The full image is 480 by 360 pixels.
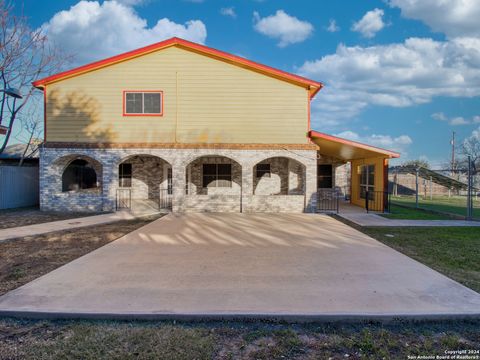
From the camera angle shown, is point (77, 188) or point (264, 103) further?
point (77, 188)

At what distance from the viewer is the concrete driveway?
3.55 meters

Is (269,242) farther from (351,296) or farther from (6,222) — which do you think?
(6,222)

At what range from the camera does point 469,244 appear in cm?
701

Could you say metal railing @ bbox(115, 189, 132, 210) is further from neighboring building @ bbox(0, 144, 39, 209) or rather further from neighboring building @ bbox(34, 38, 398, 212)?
neighboring building @ bbox(0, 144, 39, 209)

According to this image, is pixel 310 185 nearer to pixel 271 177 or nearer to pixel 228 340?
pixel 271 177

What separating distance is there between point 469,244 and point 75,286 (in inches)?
335

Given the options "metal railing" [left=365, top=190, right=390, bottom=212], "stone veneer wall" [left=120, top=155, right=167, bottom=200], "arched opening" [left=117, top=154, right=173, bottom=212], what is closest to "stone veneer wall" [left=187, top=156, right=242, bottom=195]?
"arched opening" [left=117, top=154, right=173, bottom=212]

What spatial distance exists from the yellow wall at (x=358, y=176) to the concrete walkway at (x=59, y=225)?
1079 centimetres

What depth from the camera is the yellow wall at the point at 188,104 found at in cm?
1254

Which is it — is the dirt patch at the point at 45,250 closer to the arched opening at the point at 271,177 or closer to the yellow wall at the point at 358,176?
the arched opening at the point at 271,177

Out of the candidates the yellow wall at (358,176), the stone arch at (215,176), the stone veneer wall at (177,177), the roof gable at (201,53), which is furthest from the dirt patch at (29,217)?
the yellow wall at (358,176)

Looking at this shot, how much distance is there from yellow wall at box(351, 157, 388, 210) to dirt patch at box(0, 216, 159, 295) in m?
10.5

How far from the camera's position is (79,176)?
17.1 meters

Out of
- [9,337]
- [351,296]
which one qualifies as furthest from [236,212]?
[9,337]
